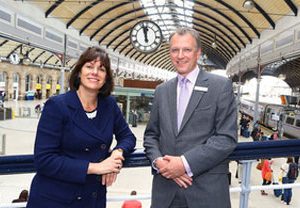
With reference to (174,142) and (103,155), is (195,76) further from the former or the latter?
(103,155)

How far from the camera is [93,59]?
6.55ft

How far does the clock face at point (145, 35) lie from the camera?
1405 centimetres

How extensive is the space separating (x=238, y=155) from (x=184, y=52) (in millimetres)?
730

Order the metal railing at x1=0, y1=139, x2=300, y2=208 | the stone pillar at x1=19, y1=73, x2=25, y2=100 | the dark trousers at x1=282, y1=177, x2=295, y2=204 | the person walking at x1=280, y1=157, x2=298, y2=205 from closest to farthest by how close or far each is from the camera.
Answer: the metal railing at x1=0, y1=139, x2=300, y2=208 < the person walking at x1=280, y1=157, x2=298, y2=205 < the dark trousers at x1=282, y1=177, x2=295, y2=204 < the stone pillar at x1=19, y1=73, x2=25, y2=100

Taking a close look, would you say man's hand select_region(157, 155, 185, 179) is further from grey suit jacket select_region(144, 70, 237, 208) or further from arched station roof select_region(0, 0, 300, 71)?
arched station roof select_region(0, 0, 300, 71)

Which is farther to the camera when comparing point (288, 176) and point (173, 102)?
point (288, 176)

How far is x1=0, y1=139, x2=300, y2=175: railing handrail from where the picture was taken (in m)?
2.00

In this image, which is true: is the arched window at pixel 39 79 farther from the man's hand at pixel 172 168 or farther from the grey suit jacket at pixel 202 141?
the man's hand at pixel 172 168

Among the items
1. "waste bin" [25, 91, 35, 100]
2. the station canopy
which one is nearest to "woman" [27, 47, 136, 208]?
the station canopy

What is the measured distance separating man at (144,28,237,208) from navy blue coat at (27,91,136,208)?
1.15 ft

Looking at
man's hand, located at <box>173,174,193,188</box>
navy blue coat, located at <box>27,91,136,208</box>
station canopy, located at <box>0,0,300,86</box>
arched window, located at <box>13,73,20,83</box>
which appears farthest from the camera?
arched window, located at <box>13,73,20,83</box>

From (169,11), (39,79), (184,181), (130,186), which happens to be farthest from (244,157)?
(39,79)

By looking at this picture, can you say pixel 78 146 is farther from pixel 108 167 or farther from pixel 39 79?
pixel 39 79

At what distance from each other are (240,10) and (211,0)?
2.94m
